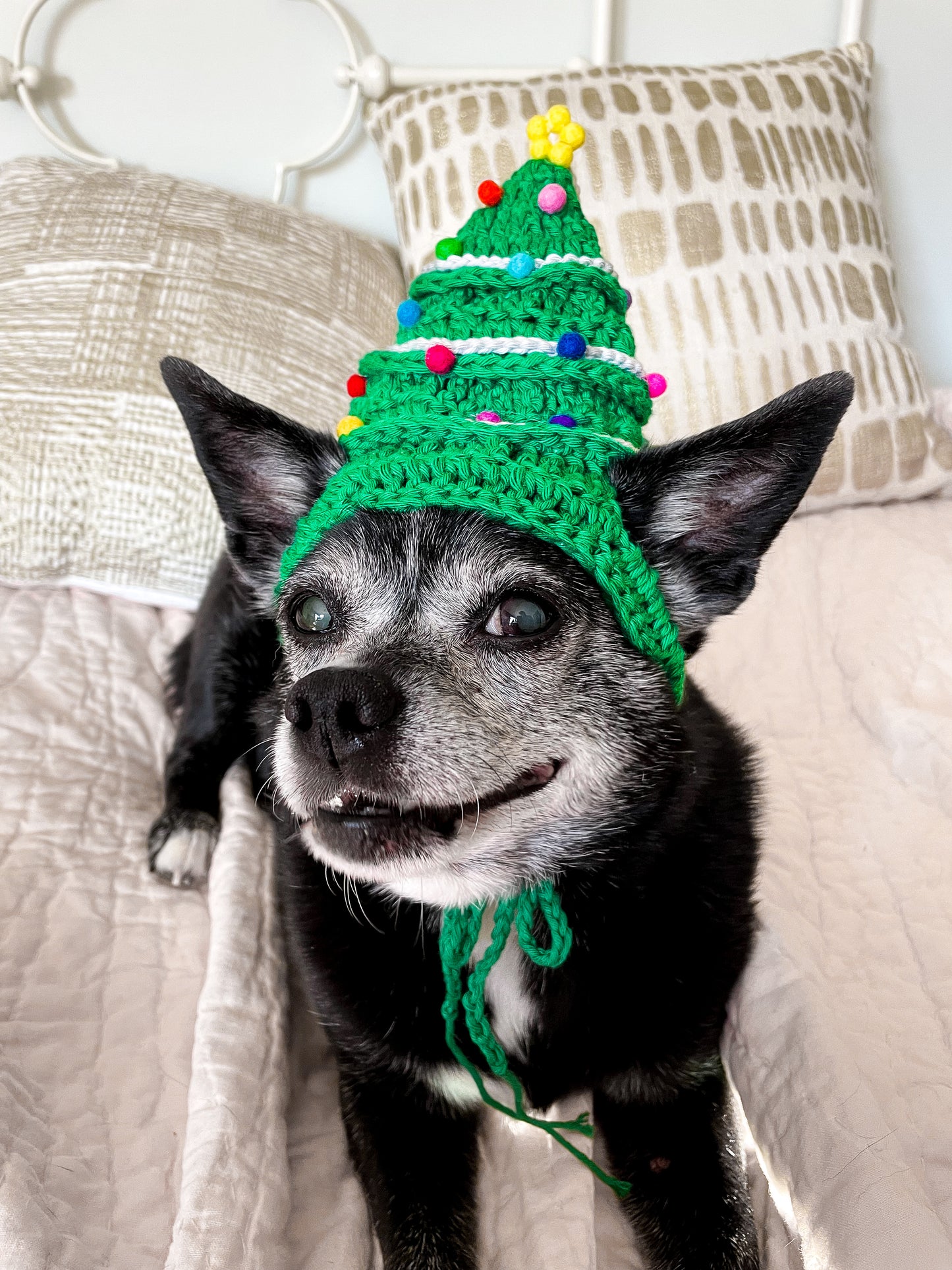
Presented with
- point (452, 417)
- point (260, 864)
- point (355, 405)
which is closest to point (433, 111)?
point (355, 405)

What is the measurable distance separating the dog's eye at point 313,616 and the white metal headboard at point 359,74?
174 centimetres

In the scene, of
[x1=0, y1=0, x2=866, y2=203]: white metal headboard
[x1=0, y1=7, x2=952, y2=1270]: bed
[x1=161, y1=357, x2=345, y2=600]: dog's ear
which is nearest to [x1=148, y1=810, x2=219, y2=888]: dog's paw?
[x1=0, y1=7, x2=952, y2=1270]: bed

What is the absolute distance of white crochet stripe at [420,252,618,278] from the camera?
101 centimetres

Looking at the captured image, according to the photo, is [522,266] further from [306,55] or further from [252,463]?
[306,55]

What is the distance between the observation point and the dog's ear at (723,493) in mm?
891

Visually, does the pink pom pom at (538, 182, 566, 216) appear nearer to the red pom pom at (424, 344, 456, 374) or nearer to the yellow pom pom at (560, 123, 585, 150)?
the yellow pom pom at (560, 123, 585, 150)

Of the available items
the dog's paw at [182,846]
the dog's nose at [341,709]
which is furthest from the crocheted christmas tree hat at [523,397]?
the dog's paw at [182,846]

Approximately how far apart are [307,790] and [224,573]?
831mm

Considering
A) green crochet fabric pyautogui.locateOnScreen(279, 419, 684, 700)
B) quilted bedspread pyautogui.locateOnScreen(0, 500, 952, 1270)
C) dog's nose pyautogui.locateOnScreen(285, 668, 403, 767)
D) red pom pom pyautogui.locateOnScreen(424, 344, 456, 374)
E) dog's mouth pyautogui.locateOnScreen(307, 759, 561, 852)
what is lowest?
quilted bedspread pyautogui.locateOnScreen(0, 500, 952, 1270)

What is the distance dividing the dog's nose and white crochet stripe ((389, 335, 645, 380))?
1.21ft

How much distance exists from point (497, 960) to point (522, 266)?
0.75 m

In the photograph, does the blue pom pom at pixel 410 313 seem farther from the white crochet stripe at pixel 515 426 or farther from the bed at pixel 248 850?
the bed at pixel 248 850

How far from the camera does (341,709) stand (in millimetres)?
830

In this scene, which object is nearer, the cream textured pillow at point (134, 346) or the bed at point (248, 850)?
the bed at point (248, 850)
